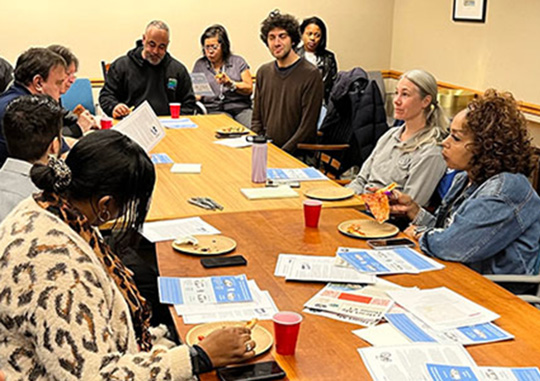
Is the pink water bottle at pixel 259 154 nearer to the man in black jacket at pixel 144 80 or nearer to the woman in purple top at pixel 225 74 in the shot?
the man in black jacket at pixel 144 80

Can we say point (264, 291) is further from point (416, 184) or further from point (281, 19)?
point (281, 19)

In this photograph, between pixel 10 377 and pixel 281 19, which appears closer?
pixel 10 377

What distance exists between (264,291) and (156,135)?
187 centimetres

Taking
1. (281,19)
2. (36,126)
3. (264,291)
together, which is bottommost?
(264,291)

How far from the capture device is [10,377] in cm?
146

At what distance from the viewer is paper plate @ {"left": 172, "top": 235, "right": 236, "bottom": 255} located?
2344mm

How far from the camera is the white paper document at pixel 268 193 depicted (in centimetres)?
308

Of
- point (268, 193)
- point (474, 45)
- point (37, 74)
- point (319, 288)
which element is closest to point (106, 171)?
point (319, 288)

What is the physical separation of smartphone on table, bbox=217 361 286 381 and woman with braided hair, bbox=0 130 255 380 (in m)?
0.02

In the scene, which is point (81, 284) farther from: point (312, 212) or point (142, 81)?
point (142, 81)

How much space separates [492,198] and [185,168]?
5.56ft

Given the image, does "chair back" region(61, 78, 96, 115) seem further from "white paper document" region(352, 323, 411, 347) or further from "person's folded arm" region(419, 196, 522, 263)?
"white paper document" region(352, 323, 411, 347)

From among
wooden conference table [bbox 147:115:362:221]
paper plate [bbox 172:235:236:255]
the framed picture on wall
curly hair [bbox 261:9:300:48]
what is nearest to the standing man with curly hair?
curly hair [bbox 261:9:300:48]

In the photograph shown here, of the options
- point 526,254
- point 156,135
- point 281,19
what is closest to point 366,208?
point 526,254
